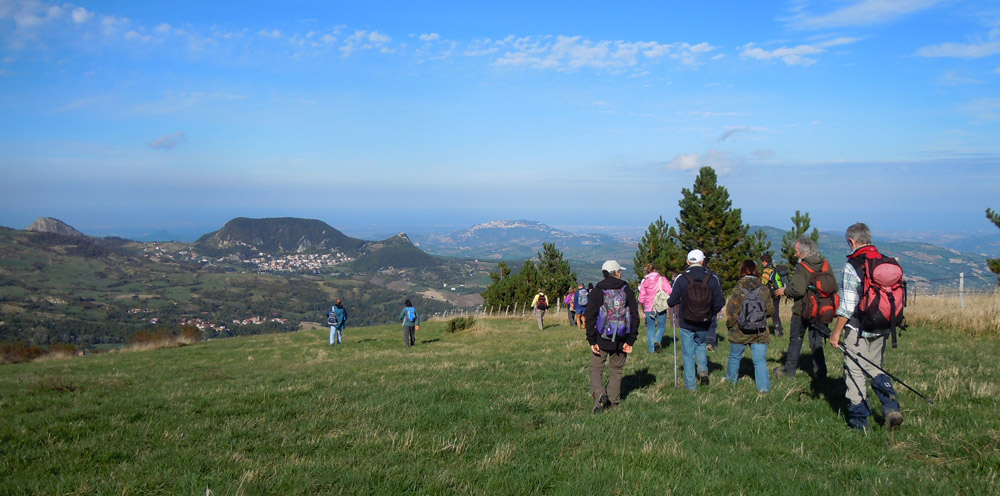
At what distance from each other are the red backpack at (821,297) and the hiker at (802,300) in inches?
2.9

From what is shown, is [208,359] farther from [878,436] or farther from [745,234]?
[745,234]

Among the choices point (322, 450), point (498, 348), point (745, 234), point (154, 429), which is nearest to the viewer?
point (322, 450)

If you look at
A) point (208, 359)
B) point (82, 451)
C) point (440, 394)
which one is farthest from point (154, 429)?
point (208, 359)

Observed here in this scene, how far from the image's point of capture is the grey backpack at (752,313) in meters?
7.86

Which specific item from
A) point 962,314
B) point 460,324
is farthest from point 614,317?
point 460,324

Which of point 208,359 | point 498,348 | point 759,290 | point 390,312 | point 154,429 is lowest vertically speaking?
point 390,312

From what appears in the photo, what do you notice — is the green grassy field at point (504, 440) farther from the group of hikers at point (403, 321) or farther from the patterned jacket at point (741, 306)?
the group of hikers at point (403, 321)

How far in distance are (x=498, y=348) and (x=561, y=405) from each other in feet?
29.1

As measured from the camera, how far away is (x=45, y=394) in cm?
1005

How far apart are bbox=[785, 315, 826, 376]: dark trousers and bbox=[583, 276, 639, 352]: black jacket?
3.41 metres

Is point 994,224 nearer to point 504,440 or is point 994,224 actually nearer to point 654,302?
point 654,302

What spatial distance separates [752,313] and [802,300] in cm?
179

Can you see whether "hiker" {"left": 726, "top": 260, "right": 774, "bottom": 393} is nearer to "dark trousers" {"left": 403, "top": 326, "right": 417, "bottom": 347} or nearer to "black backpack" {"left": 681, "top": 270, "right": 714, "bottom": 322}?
"black backpack" {"left": 681, "top": 270, "right": 714, "bottom": 322}

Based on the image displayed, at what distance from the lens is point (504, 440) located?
573 centimetres
